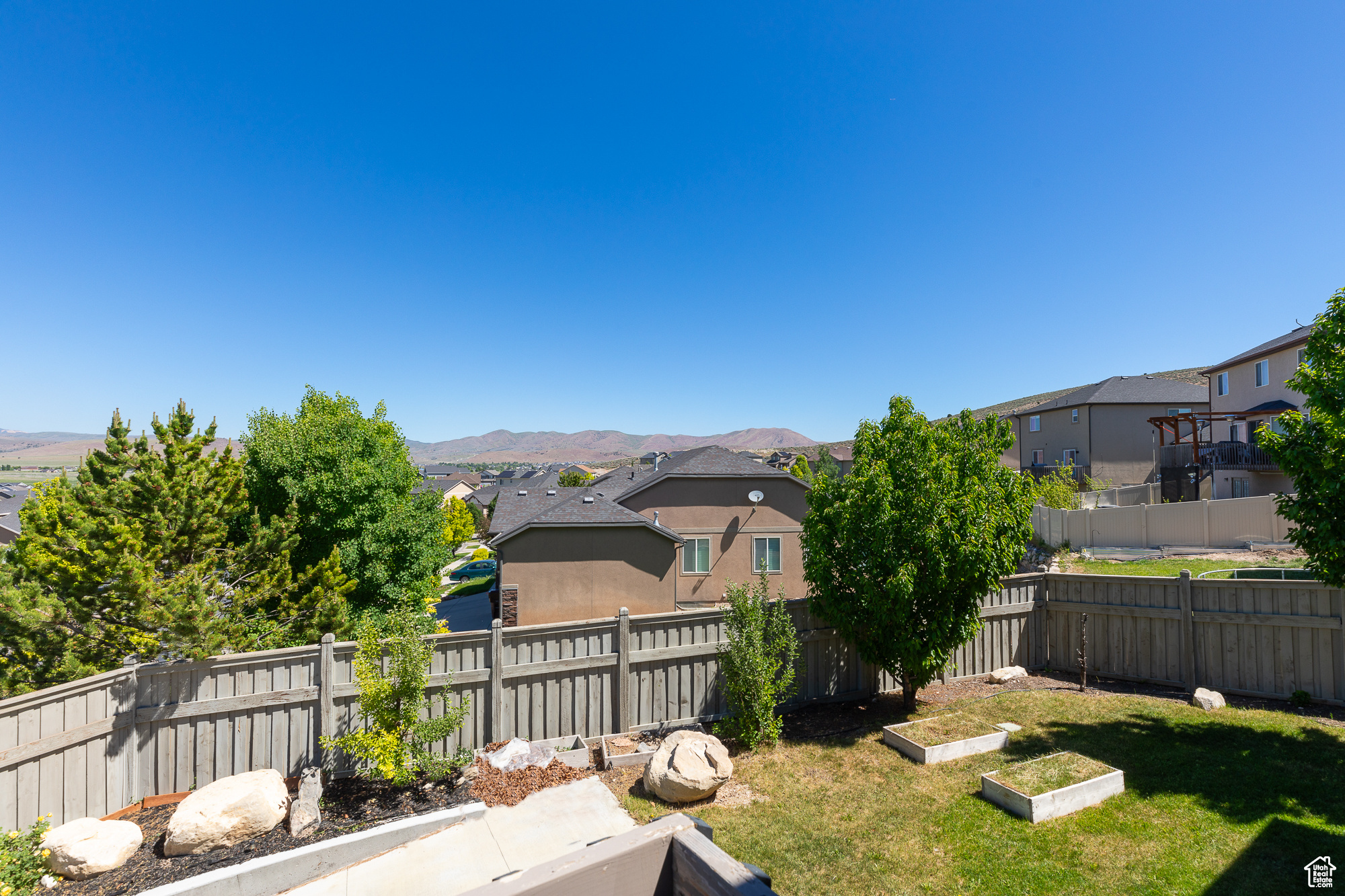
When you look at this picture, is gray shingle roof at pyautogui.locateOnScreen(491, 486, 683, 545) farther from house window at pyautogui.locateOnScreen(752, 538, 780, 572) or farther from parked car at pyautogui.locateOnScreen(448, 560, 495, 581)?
parked car at pyautogui.locateOnScreen(448, 560, 495, 581)

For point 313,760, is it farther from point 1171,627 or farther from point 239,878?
point 1171,627

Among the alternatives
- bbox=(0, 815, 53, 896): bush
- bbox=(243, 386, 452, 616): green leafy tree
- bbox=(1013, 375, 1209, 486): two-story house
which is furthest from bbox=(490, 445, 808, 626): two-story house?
bbox=(1013, 375, 1209, 486): two-story house

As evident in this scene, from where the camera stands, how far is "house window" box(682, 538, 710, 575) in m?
22.1


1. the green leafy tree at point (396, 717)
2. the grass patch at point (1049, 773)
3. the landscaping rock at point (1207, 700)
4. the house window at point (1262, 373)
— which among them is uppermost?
the house window at point (1262, 373)

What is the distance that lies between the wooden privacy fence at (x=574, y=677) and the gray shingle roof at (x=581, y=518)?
909 cm

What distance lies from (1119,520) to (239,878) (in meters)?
23.9

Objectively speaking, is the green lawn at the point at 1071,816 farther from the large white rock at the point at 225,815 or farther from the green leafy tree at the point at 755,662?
the large white rock at the point at 225,815

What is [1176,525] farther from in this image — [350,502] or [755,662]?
[350,502]

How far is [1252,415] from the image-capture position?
26.2 meters

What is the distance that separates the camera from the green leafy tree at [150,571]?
8.48 metres

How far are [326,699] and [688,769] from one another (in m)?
4.60

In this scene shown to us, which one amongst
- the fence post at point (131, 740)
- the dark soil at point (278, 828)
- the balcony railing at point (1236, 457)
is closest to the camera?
the dark soil at point (278, 828)

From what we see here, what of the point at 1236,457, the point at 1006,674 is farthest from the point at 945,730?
the point at 1236,457

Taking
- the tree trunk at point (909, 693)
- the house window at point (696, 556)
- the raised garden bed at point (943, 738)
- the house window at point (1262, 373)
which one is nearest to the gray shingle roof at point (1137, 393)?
the house window at point (1262, 373)
